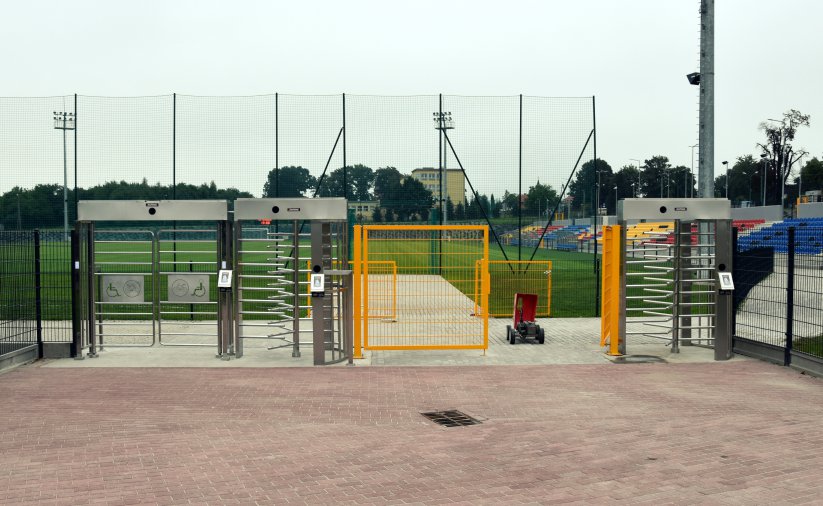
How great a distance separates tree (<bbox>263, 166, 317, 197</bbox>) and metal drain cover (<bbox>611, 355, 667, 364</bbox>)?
10.3m

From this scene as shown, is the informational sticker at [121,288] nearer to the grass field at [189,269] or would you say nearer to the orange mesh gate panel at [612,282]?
the grass field at [189,269]

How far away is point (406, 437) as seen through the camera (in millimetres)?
6613

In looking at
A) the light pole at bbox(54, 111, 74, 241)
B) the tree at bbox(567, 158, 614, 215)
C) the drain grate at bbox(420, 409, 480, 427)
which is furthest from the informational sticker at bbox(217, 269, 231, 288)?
the tree at bbox(567, 158, 614, 215)

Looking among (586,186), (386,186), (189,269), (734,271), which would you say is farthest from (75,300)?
(586,186)

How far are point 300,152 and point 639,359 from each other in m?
10.9

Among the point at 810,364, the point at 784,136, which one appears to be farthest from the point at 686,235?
the point at 784,136

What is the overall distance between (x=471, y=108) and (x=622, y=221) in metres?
8.89

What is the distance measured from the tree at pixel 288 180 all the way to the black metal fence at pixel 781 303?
10.7 meters

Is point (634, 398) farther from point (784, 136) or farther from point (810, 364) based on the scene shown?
point (784, 136)

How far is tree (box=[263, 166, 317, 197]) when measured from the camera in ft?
60.3

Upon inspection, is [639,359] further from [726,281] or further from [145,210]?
[145,210]

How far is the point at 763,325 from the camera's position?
11367mm

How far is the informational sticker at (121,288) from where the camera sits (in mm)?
11227

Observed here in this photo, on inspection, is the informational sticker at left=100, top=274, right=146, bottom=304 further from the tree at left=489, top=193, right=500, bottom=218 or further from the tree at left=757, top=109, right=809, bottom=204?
the tree at left=757, top=109, right=809, bottom=204
